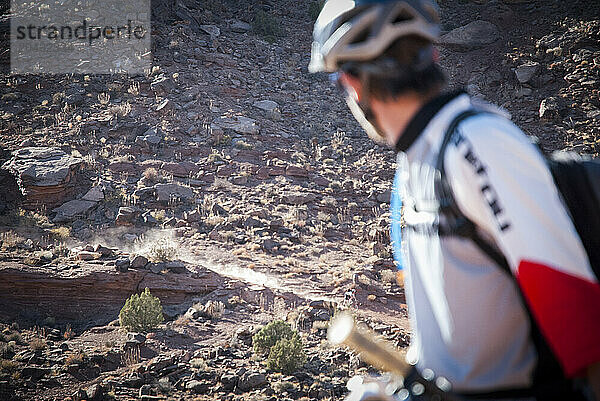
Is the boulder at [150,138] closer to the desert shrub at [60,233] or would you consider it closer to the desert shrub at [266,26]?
the desert shrub at [60,233]

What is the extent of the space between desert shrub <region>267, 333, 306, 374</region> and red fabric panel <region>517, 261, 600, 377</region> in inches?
248

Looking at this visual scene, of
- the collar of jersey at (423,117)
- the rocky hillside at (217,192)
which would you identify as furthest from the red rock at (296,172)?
the collar of jersey at (423,117)

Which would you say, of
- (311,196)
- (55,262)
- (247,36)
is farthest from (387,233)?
(247,36)

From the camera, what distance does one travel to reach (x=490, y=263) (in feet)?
4.21

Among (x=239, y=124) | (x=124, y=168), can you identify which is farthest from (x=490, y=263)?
(x=239, y=124)

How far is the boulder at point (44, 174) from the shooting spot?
14570 millimetres

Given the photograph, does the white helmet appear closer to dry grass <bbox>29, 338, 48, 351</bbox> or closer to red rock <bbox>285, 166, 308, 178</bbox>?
dry grass <bbox>29, 338, 48, 351</bbox>

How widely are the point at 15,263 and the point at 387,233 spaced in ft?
29.1

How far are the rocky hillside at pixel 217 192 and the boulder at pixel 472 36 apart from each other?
3.3 inches

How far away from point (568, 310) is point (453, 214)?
36cm

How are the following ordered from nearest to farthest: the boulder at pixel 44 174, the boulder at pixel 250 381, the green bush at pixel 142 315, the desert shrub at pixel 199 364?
the boulder at pixel 250 381 → the desert shrub at pixel 199 364 → the green bush at pixel 142 315 → the boulder at pixel 44 174

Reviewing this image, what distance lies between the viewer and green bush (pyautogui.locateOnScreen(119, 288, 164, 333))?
27.9 feet

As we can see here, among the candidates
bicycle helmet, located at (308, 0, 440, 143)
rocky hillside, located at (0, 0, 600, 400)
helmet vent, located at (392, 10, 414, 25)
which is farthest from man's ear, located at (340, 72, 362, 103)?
rocky hillside, located at (0, 0, 600, 400)

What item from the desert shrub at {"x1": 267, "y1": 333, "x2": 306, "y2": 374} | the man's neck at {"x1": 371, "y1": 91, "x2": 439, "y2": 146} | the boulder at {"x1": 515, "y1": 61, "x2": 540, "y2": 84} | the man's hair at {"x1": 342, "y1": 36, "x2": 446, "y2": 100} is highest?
the man's hair at {"x1": 342, "y1": 36, "x2": 446, "y2": 100}
